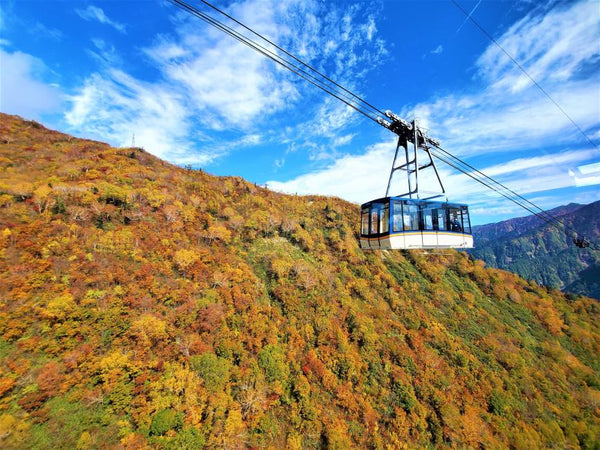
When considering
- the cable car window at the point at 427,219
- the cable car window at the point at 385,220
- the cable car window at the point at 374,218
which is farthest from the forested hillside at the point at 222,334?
the cable car window at the point at 385,220

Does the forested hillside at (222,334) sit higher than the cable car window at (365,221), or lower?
lower

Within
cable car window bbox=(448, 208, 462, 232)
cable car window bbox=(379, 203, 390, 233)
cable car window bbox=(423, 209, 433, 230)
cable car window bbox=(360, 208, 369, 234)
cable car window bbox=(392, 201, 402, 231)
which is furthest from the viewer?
cable car window bbox=(448, 208, 462, 232)

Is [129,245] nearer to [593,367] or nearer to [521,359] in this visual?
[521,359]

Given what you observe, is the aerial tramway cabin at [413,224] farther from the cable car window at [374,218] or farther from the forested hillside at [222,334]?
the forested hillside at [222,334]

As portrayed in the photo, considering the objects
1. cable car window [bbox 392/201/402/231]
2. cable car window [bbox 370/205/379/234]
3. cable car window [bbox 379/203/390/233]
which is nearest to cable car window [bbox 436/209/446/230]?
cable car window [bbox 392/201/402/231]

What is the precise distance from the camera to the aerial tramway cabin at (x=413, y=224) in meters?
16.5

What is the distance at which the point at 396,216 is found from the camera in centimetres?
1647

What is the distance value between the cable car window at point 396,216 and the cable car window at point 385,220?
33 centimetres

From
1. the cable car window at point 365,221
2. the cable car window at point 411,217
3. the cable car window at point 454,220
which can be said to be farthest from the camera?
the cable car window at point 454,220

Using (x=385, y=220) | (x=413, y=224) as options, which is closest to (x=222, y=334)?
(x=385, y=220)

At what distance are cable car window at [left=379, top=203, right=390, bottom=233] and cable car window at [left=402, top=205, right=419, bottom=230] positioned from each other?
1.12m

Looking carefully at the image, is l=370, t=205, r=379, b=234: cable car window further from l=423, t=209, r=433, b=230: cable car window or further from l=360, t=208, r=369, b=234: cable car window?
l=423, t=209, r=433, b=230: cable car window

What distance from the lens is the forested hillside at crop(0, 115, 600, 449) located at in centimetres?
1870

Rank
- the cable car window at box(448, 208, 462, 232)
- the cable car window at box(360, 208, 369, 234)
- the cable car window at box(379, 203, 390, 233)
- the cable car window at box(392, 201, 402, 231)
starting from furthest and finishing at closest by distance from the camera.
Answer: the cable car window at box(448, 208, 462, 232) < the cable car window at box(360, 208, 369, 234) < the cable car window at box(379, 203, 390, 233) < the cable car window at box(392, 201, 402, 231)
